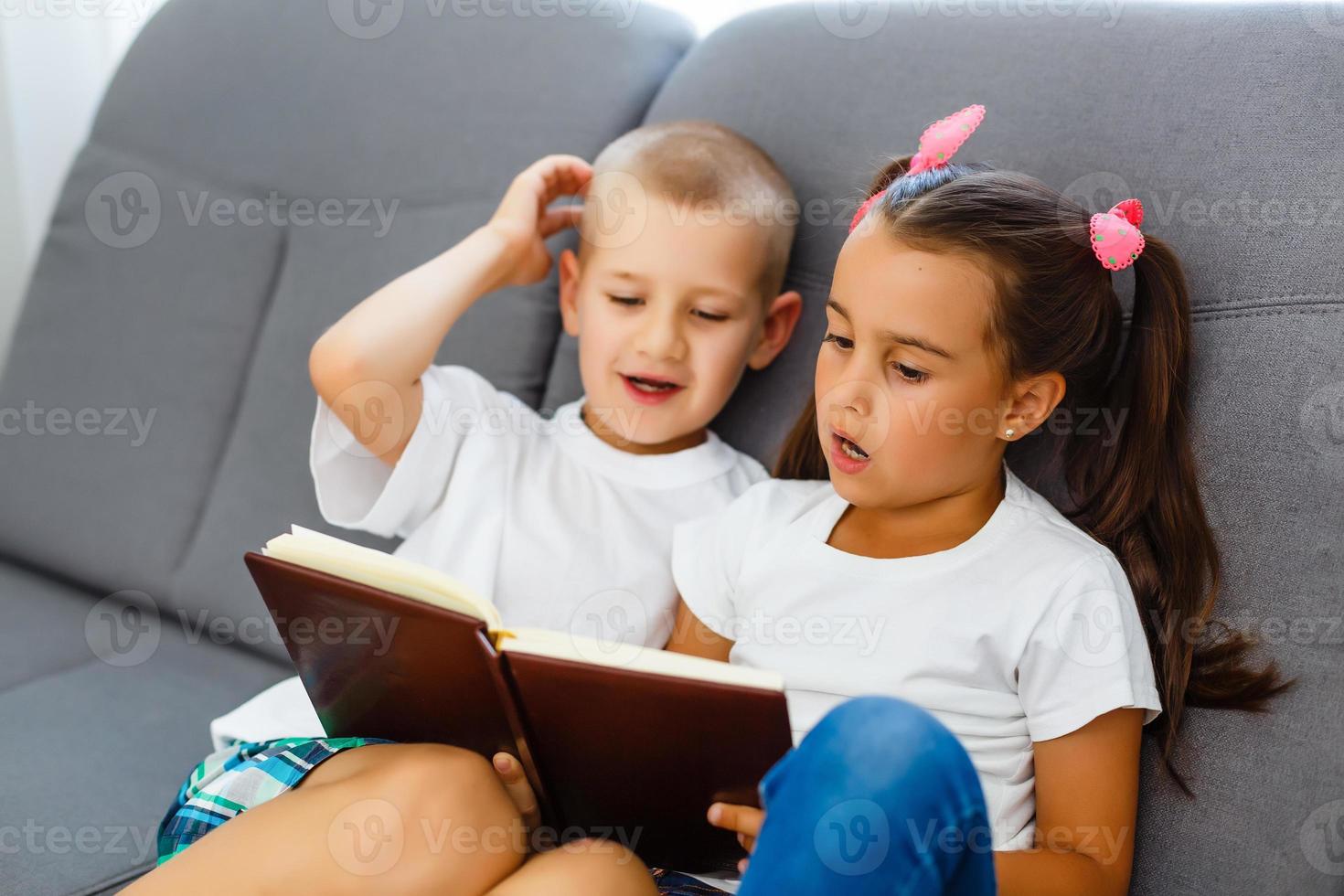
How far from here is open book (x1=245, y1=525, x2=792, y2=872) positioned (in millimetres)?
812

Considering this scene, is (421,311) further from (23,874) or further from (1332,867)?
(1332,867)

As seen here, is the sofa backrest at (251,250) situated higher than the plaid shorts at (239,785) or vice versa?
the sofa backrest at (251,250)

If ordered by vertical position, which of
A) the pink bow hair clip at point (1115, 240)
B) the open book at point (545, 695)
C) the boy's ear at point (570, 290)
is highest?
the pink bow hair clip at point (1115, 240)

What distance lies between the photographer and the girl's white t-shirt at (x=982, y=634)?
0.95m

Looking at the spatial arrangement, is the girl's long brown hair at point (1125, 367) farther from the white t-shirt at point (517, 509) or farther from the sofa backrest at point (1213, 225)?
the white t-shirt at point (517, 509)

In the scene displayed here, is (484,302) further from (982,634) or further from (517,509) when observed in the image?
(982,634)

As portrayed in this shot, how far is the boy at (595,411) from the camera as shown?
124 cm

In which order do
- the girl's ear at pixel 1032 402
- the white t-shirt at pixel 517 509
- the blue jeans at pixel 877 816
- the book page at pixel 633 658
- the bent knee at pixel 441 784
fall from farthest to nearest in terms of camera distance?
the white t-shirt at pixel 517 509
the girl's ear at pixel 1032 402
the bent knee at pixel 441 784
the book page at pixel 633 658
the blue jeans at pixel 877 816

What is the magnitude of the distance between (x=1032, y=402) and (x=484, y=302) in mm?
774

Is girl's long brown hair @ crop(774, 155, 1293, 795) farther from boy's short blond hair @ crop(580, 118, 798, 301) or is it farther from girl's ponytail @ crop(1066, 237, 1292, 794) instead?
boy's short blond hair @ crop(580, 118, 798, 301)

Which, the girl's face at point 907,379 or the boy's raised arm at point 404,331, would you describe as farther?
the boy's raised arm at point 404,331

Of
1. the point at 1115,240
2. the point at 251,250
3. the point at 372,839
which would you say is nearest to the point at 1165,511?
the point at 1115,240

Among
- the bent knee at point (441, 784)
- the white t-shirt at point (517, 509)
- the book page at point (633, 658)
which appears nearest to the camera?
the book page at point (633, 658)

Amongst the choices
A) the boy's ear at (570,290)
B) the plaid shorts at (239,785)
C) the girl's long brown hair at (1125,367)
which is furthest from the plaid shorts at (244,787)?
the boy's ear at (570,290)
